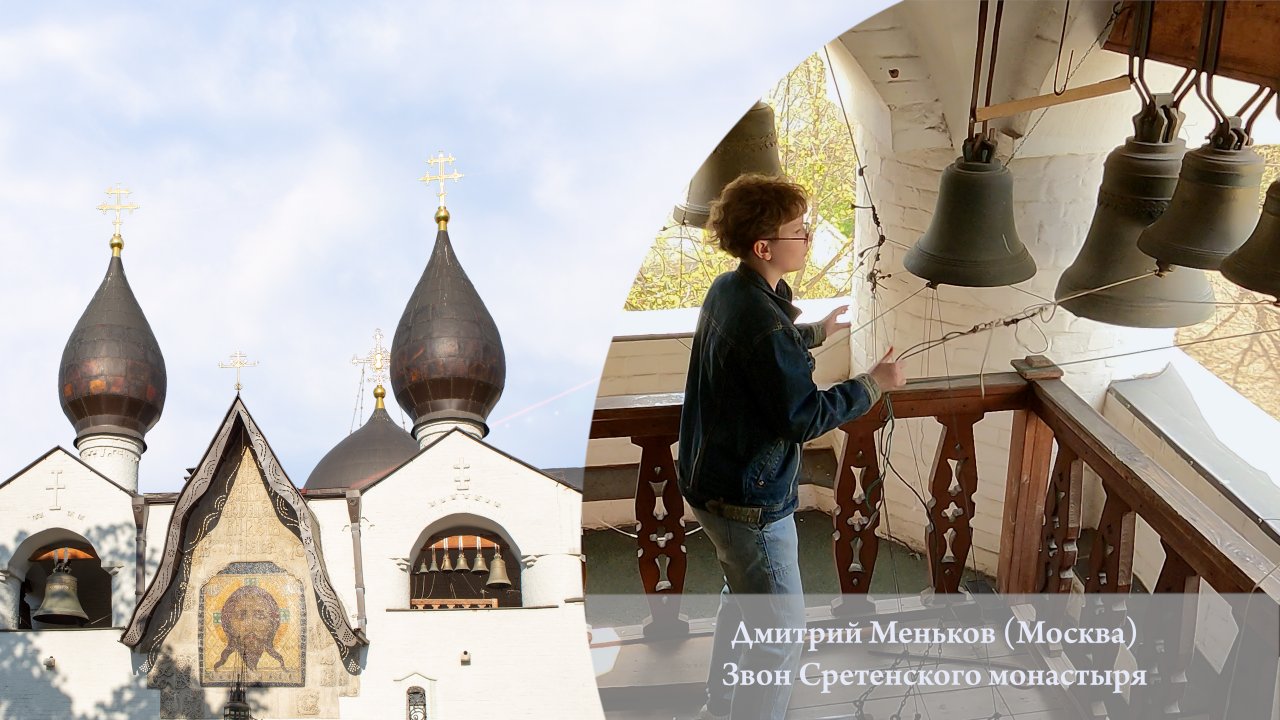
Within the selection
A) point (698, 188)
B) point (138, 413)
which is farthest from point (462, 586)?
point (698, 188)

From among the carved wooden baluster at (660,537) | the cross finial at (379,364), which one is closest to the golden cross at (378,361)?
the cross finial at (379,364)

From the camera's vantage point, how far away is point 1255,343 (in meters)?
2.30

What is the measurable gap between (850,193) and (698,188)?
0.29m

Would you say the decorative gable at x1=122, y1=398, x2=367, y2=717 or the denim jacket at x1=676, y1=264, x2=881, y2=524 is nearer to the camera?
the denim jacket at x1=676, y1=264, x2=881, y2=524

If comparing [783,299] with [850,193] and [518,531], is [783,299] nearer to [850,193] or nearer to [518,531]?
[850,193]

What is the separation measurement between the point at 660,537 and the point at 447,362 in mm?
7417

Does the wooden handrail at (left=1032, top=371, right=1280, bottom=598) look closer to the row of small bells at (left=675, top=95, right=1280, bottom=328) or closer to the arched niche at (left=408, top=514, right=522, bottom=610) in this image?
the row of small bells at (left=675, top=95, right=1280, bottom=328)

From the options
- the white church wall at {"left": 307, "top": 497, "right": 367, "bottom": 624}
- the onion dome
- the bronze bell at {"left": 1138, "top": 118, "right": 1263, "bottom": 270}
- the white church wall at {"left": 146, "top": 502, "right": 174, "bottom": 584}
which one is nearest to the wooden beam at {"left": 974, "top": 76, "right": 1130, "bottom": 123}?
the bronze bell at {"left": 1138, "top": 118, "right": 1263, "bottom": 270}

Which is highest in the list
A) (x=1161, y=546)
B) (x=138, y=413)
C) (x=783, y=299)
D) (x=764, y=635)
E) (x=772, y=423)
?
(x=783, y=299)

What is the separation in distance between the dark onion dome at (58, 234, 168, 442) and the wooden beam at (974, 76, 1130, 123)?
29.0 feet

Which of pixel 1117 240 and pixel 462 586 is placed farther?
pixel 462 586

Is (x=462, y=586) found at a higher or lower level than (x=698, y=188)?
lower

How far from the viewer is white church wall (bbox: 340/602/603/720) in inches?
355

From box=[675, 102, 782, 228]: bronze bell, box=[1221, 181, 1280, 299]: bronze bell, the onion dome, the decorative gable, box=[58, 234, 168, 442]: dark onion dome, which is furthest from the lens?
box=[58, 234, 168, 442]: dark onion dome
